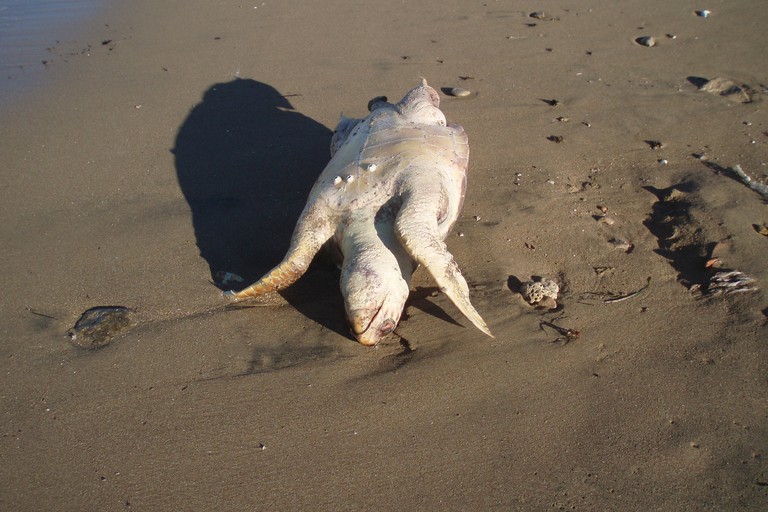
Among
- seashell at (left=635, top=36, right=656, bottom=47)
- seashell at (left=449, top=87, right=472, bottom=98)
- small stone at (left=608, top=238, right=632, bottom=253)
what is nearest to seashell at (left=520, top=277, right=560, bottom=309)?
small stone at (left=608, top=238, right=632, bottom=253)

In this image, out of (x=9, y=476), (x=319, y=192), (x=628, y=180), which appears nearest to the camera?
(x=9, y=476)

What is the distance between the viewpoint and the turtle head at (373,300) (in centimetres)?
301

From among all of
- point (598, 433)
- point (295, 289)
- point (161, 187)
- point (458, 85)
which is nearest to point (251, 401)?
point (295, 289)

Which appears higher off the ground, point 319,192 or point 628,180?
point 319,192

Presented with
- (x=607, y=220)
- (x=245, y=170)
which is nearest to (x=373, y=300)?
(x=607, y=220)

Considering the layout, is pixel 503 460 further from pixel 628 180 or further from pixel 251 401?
pixel 628 180

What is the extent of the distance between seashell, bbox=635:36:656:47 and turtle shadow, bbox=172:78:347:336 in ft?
11.7

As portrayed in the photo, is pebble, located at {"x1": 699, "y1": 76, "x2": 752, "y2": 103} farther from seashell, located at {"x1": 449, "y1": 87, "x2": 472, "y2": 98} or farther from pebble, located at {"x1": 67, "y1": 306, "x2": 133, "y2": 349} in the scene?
pebble, located at {"x1": 67, "y1": 306, "x2": 133, "y2": 349}

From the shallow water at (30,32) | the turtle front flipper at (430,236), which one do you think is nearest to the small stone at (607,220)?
the turtle front flipper at (430,236)

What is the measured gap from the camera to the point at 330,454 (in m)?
2.64

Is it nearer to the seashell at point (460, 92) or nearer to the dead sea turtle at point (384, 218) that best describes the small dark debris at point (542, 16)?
the seashell at point (460, 92)

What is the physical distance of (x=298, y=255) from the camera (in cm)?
331

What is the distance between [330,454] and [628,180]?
306cm

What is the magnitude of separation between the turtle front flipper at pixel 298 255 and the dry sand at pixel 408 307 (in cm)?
16
